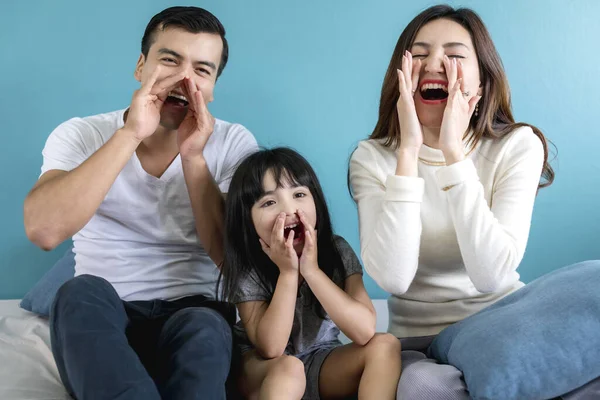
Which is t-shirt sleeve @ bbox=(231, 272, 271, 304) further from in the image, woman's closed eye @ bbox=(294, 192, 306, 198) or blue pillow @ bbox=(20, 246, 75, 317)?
blue pillow @ bbox=(20, 246, 75, 317)

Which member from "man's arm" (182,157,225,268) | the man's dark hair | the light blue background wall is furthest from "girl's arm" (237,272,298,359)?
the light blue background wall

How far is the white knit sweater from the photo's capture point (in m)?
1.33

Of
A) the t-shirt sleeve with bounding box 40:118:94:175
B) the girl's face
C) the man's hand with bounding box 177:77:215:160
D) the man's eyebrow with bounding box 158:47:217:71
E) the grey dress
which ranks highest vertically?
the man's eyebrow with bounding box 158:47:217:71

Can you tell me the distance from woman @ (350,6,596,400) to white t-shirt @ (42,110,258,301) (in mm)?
382

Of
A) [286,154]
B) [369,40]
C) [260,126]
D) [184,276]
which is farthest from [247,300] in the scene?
[369,40]

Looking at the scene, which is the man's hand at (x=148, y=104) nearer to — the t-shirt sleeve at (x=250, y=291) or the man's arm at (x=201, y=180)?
the man's arm at (x=201, y=180)

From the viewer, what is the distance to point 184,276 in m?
1.52

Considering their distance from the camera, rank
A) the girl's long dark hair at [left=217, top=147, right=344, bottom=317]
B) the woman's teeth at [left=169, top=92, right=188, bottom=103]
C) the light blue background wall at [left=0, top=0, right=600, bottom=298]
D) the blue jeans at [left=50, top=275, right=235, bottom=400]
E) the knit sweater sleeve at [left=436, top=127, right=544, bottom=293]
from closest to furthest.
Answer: the blue jeans at [left=50, top=275, right=235, bottom=400] < the knit sweater sleeve at [left=436, top=127, right=544, bottom=293] < the girl's long dark hair at [left=217, top=147, right=344, bottom=317] < the woman's teeth at [left=169, top=92, right=188, bottom=103] < the light blue background wall at [left=0, top=0, right=600, bottom=298]

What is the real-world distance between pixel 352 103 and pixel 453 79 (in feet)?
2.35

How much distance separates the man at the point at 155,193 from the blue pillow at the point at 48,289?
28cm

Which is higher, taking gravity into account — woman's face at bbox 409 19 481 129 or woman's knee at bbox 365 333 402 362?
woman's face at bbox 409 19 481 129

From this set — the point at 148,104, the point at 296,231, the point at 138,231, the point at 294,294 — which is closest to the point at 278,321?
the point at 294,294

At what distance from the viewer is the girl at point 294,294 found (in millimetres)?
1258

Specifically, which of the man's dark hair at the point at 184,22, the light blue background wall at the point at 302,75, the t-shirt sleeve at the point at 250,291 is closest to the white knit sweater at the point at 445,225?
the t-shirt sleeve at the point at 250,291
